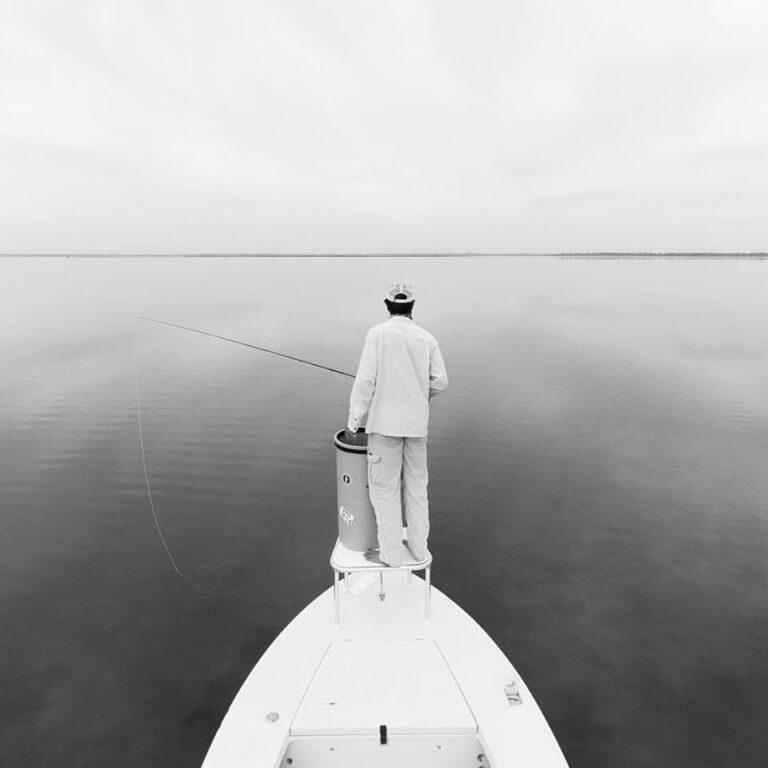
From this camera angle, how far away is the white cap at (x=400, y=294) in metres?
3.91

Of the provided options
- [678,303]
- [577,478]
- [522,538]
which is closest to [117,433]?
[522,538]

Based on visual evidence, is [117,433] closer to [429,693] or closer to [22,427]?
[22,427]

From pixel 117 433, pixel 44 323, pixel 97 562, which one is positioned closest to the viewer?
pixel 97 562

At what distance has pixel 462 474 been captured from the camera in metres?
10.8

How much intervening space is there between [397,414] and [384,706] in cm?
201

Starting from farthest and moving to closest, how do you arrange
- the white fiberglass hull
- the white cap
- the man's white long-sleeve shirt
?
1. the white cap
2. the man's white long-sleeve shirt
3. the white fiberglass hull

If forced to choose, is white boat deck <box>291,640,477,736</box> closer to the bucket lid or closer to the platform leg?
the platform leg

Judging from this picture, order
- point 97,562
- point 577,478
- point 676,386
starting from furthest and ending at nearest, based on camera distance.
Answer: point 676,386 < point 577,478 < point 97,562

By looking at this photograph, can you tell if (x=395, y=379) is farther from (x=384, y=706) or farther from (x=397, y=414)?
(x=384, y=706)

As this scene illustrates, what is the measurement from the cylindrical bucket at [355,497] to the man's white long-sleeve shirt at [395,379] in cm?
43

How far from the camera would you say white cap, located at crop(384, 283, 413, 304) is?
3.91 metres

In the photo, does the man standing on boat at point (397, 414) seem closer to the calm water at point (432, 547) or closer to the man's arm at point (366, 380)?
the man's arm at point (366, 380)

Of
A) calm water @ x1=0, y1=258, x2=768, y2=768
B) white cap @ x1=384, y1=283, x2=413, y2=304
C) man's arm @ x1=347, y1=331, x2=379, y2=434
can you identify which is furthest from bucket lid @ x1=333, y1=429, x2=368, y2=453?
calm water @ x1=0, y1=258, x2=768, y2=768

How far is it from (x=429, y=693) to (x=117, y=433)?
12.2m
